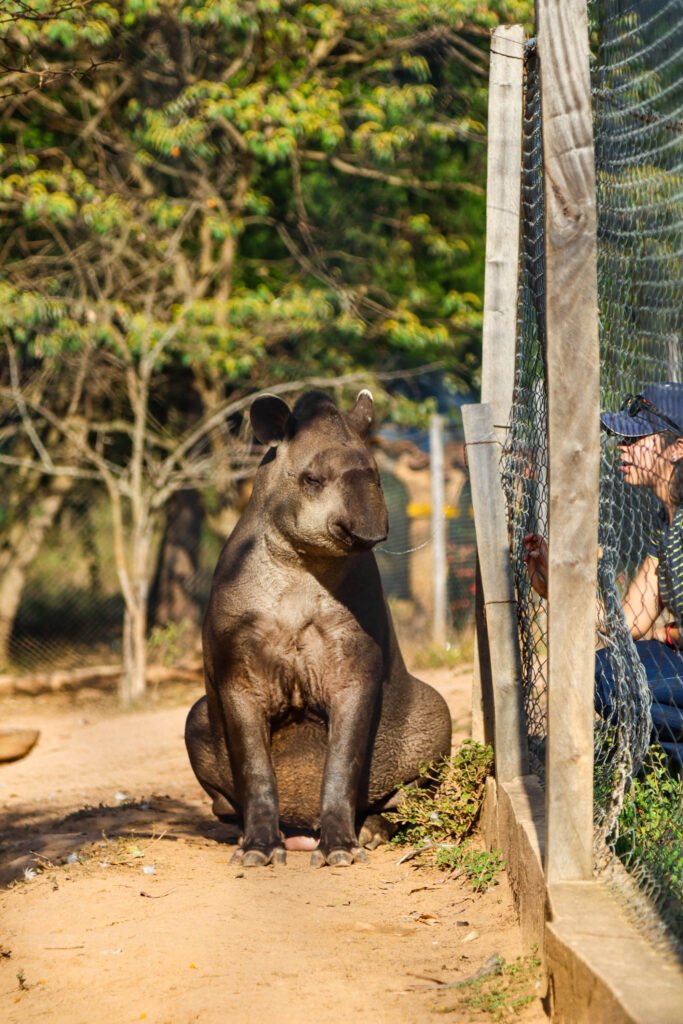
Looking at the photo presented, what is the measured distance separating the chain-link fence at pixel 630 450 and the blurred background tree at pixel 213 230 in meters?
6.62

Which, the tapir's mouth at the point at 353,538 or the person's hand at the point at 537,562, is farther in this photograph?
the tapir's mouth at the point at 353,538

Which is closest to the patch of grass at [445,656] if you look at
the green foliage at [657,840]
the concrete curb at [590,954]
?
the green foliage at [657,840]

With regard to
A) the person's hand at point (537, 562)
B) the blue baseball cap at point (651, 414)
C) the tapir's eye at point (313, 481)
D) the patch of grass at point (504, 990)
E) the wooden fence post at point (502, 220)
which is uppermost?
the wooden fence post at point (502, 220)

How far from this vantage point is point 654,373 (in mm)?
4492

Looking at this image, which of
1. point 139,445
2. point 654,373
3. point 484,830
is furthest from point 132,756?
point 654,373

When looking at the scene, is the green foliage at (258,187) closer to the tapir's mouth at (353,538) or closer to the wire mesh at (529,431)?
the tapir's mouth at (353,538)

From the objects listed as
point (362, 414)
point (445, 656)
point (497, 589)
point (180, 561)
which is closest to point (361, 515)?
point (497, 589)

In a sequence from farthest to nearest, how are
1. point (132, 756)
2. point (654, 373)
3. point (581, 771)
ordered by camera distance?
point (132, 756), point (654, 373), point (581, 771)

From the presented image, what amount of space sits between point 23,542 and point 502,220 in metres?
9.60

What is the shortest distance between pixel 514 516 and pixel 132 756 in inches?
189

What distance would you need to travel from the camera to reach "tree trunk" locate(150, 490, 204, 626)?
13.8m

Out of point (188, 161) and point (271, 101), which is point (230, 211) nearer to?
point (188, 161)

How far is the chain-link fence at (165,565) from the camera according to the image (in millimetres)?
12922

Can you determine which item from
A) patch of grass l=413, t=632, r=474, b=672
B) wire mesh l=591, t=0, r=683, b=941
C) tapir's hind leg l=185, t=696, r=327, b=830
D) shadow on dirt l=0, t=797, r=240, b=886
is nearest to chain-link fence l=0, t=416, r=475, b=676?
patch of grass l=413, t=632, r=474, b=672
